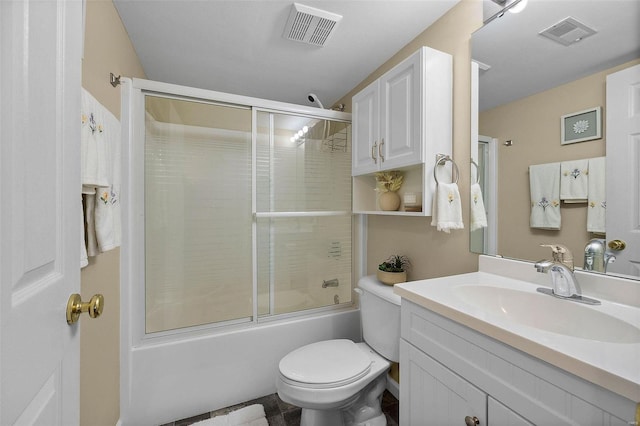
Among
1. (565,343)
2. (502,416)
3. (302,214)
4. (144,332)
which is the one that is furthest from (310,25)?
(144,332)

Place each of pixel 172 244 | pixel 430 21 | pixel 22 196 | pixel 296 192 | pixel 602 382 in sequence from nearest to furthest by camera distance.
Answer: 1. pixel 22 196
2. pixel 602 382
3. pixel 430 21
4. pixel 172 244
5. pixel 296 192

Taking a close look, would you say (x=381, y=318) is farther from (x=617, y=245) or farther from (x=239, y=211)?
(x=239, y=211)

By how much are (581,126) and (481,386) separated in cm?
97

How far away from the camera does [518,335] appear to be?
2.20 ft

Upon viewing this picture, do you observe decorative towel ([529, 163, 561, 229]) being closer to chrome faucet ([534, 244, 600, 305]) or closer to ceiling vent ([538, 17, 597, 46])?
chrome faucet ([534, 244, 600, 305])

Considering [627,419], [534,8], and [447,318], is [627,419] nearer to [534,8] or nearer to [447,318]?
[447,318]

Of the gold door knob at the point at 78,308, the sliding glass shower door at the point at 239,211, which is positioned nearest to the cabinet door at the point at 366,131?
the sliding glass shower door at the point at 239,211

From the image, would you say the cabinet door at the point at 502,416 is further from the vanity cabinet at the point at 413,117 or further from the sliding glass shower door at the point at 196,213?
the sliding glass shower door at the point at 196,213

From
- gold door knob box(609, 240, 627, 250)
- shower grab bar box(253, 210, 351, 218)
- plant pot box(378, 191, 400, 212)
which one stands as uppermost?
plant pot box(378, 191, 400, 212)

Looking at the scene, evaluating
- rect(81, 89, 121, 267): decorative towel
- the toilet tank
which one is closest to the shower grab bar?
the toilet tank

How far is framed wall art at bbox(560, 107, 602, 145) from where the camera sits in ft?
3.13

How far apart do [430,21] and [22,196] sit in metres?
1.91

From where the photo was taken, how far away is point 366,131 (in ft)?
5.89

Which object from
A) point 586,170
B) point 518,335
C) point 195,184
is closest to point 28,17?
point 518,335
